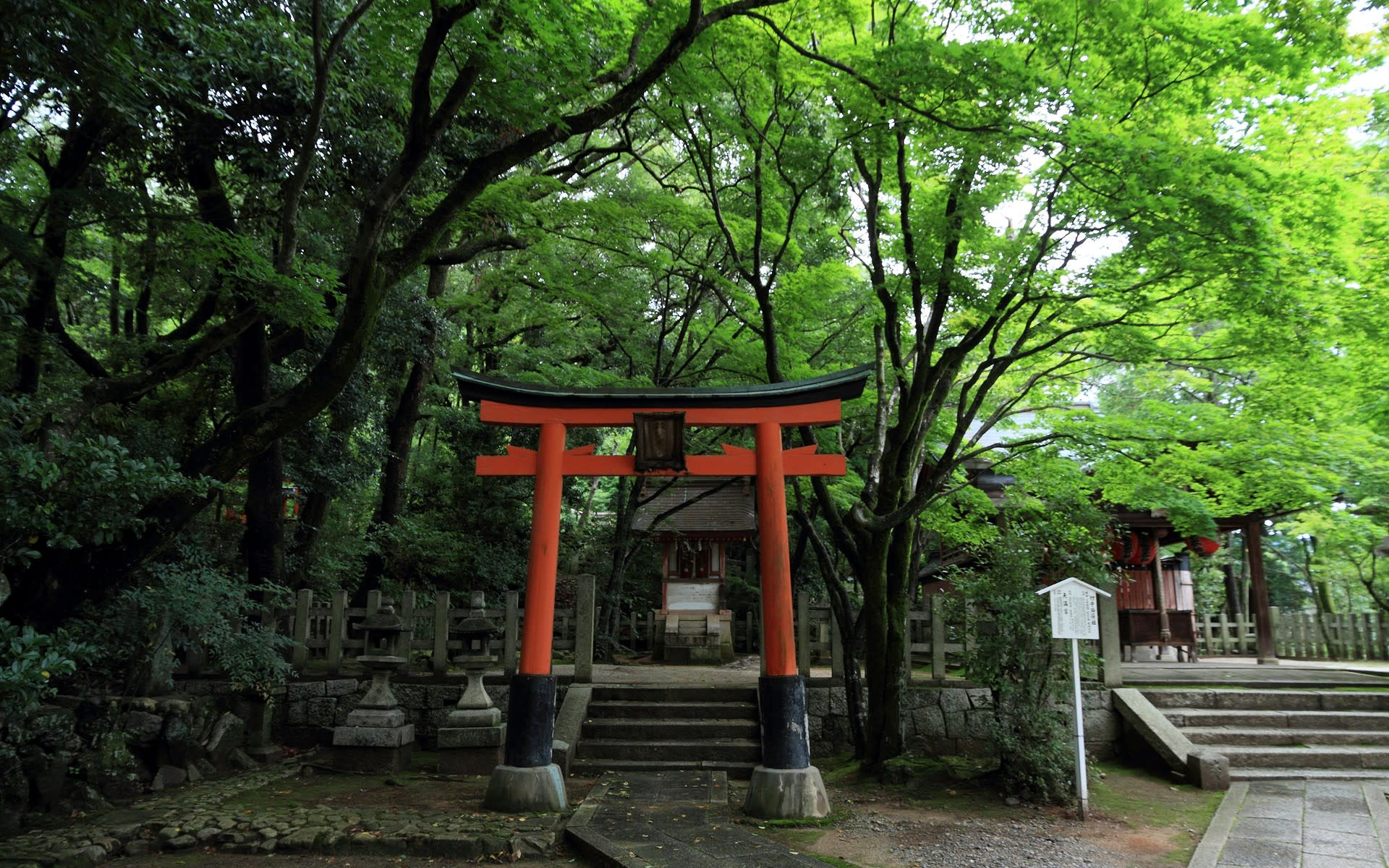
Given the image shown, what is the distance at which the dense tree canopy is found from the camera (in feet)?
20.9

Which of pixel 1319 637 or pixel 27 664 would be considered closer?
pixel 27 664

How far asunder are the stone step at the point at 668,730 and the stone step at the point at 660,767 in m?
0.41

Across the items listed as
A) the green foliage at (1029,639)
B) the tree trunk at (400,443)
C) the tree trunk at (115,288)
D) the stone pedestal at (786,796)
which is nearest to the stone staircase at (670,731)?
the stone pedestal at (786,796)

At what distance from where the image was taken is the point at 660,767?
8.88 m

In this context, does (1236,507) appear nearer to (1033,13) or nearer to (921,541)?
(921,541)

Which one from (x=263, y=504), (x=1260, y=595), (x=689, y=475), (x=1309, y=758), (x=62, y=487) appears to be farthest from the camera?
(x=1260, y=595)

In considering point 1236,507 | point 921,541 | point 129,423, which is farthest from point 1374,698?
point 129,423

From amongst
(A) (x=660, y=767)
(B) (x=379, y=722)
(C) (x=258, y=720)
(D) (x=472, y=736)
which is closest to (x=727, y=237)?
(A) (x=660, y=767)

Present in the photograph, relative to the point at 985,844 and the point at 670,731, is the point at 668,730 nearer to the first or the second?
the point at 670,731

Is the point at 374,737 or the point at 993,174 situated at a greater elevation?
the point at 993,174

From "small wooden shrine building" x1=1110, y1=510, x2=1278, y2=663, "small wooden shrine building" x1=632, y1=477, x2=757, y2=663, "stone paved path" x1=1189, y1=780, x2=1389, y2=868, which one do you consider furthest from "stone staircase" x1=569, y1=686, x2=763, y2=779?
"small wooden shrine building" x1=1110, y1=510, x2=1278, y2=663

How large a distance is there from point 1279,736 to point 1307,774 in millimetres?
1049

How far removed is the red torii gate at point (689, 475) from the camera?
7070 mm

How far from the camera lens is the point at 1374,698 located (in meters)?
9.85
